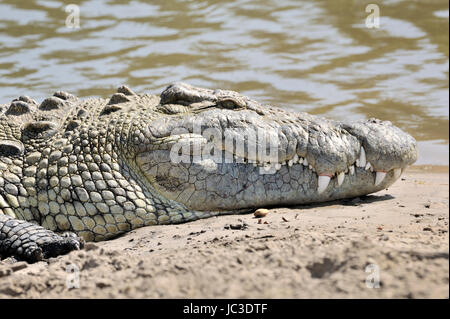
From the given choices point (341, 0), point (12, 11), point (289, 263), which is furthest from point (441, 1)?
point (289, 263)

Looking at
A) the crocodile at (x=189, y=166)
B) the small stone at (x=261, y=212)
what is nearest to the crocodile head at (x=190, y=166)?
the crocodile at (x=189, y=166)

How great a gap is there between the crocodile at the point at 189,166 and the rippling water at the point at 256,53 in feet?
12.1

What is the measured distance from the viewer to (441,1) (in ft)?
40.6

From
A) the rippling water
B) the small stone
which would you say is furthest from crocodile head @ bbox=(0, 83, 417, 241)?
the rippling water

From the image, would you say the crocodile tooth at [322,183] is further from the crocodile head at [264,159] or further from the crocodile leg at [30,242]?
the crocodile leg at [30,242]

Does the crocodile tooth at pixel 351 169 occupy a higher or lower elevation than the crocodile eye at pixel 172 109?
lower

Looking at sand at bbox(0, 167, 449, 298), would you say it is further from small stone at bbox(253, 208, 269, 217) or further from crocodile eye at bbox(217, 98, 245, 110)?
crocodile eye at bbox(217, 98, 245, 110)

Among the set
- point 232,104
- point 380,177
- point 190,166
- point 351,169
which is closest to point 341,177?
point 351,169

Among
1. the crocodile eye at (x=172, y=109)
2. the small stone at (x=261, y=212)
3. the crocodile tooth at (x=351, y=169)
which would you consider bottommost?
the small stone at (x=261, y=212)

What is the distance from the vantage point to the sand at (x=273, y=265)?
2271 millimetres

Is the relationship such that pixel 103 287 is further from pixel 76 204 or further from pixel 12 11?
pixel 12 11

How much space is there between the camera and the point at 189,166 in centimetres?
430

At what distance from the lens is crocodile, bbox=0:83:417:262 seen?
4.23 meters

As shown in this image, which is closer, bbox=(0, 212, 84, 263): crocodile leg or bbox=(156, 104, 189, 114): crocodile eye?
bbox=(0, 212, 84, 263): crocodile leg
